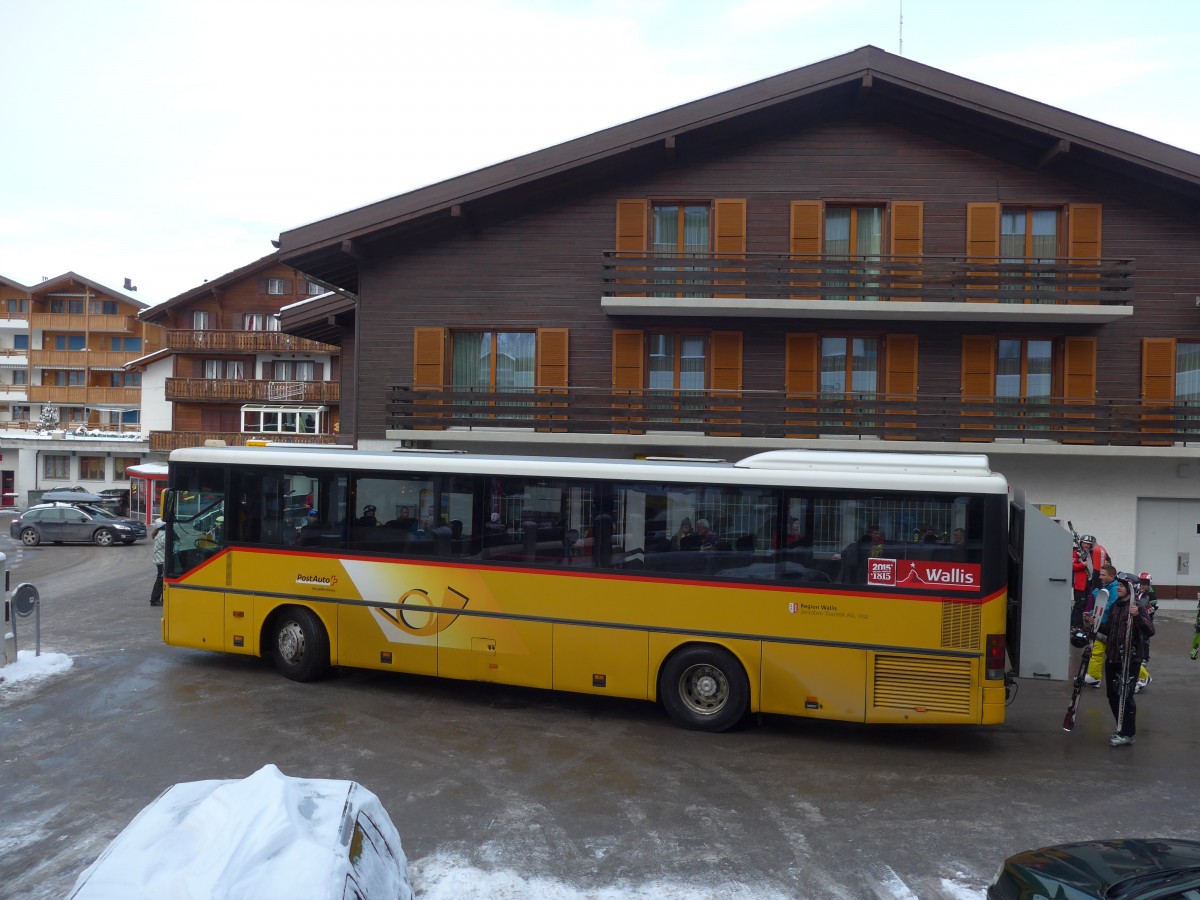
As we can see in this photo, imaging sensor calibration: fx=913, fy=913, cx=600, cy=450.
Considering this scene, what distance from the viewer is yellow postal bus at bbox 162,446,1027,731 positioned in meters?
9.49

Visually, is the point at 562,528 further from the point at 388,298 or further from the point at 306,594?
the point at 388,298

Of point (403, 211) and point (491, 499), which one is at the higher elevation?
point (403, 211)

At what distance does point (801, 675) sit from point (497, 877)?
452 centimetres

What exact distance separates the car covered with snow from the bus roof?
564cm

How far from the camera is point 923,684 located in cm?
950

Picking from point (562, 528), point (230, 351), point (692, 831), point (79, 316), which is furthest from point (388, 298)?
point (79, 316)

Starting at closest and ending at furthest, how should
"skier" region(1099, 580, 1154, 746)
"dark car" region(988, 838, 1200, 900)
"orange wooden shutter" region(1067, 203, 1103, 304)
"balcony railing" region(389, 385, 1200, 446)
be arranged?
1. "dark car" region(988, 838, 1200, 900)
2. "skier" region(1099, 580, 1154, 746)
3. "balcony railing" region(389, 385, 1200, 446)
4. "orange wooden shutter" region(1067, 203, 1103, 304)

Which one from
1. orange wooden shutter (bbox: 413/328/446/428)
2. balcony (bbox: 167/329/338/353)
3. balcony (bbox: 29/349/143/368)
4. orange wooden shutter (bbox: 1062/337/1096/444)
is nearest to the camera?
orange wooden shutter (bbox: 1062/337/1096/444)

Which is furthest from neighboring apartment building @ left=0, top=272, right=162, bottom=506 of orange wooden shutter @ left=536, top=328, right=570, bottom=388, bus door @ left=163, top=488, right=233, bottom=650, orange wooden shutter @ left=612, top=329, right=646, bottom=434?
bus door @ left=163, top=488, right=233, bottom=650

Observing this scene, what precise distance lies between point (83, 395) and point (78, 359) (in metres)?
2.72

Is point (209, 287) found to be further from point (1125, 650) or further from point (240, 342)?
point (1125, 650)

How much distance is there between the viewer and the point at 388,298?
21.1 metres

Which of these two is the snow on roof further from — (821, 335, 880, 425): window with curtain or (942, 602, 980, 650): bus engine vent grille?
(942, 602, 980, 650): bus engine vent grille

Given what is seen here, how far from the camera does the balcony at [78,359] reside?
207ft
